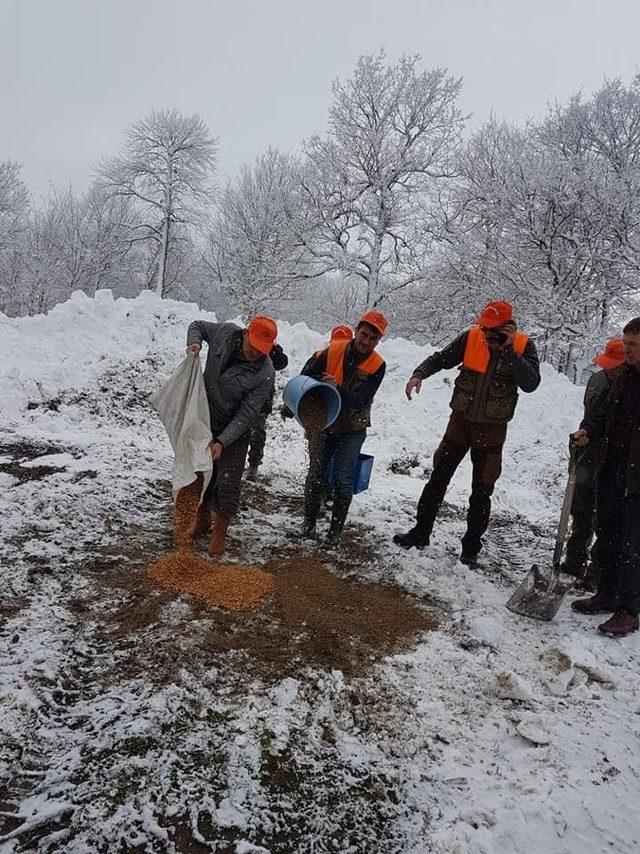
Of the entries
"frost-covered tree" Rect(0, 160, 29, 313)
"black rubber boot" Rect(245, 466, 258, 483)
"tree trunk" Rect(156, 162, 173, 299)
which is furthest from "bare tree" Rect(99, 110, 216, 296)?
"black rubber boot" Rect(245, 466, 258, 483)

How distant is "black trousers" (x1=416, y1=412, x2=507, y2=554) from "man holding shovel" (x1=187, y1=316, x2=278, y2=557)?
1.55 metres

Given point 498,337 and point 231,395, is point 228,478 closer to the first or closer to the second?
point 231,395

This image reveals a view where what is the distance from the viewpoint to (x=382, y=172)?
1630 centimetres

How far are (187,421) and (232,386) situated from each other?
41cm

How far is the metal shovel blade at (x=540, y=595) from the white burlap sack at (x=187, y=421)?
227cm

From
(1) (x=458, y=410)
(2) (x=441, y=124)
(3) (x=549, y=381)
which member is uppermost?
(2) (x=441, y=124)

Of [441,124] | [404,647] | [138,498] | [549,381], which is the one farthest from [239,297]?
[404,647]

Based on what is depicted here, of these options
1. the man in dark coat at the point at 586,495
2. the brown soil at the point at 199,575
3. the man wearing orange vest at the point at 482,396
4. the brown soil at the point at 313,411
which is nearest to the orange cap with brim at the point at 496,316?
the man wearing orange vest at the point at 482,396

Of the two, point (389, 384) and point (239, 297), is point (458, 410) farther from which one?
point (239, 297)

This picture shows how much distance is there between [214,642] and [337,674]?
0.66m

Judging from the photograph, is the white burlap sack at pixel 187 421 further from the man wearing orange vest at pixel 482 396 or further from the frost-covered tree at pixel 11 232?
the frost-covered tree at pixel 11 232

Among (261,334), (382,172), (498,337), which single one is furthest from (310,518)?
(382,172)

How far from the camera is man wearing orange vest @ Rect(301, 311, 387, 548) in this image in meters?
4.27

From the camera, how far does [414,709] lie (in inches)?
96.3
